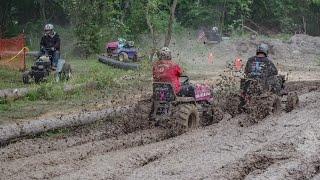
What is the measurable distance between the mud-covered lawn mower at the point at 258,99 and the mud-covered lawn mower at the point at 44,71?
6958 mm

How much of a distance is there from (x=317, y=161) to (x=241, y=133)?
8.34 ft

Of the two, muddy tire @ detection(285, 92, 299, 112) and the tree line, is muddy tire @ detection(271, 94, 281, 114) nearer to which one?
muddy tire @ detection(285, 92, 299, 112)

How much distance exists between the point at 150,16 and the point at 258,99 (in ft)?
57.0

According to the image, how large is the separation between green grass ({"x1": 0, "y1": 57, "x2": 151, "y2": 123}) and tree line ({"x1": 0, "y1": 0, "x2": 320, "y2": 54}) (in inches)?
304

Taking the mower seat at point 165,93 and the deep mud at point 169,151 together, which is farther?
the mower seat at point 165,93

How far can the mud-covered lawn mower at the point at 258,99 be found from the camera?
14.1 meters

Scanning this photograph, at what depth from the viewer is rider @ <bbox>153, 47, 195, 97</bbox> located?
1272 centimetres

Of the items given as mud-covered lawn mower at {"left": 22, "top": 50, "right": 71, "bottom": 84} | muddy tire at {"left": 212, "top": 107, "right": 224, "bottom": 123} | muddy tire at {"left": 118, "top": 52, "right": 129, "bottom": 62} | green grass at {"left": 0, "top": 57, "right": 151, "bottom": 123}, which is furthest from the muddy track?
muddy tire at {"left": 118, "top": 52, "right": 129, "bottom": 62}

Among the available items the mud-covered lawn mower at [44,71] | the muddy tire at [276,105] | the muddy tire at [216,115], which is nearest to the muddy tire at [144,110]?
the muddy tire at [216,115]

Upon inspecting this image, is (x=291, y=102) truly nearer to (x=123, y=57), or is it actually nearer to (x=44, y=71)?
(x=44, y=71)

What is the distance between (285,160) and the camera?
970cm

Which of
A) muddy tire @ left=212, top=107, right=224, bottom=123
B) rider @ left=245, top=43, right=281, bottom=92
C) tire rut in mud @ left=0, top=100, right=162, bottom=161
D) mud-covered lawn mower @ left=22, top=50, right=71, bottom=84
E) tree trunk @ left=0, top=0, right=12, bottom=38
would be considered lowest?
tire rut in mud @ left=0, top=100, right=162, bottom=161

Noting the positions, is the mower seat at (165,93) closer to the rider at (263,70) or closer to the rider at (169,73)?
the rider at (169,73)

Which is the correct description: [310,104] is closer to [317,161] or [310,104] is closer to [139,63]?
[317,161]
